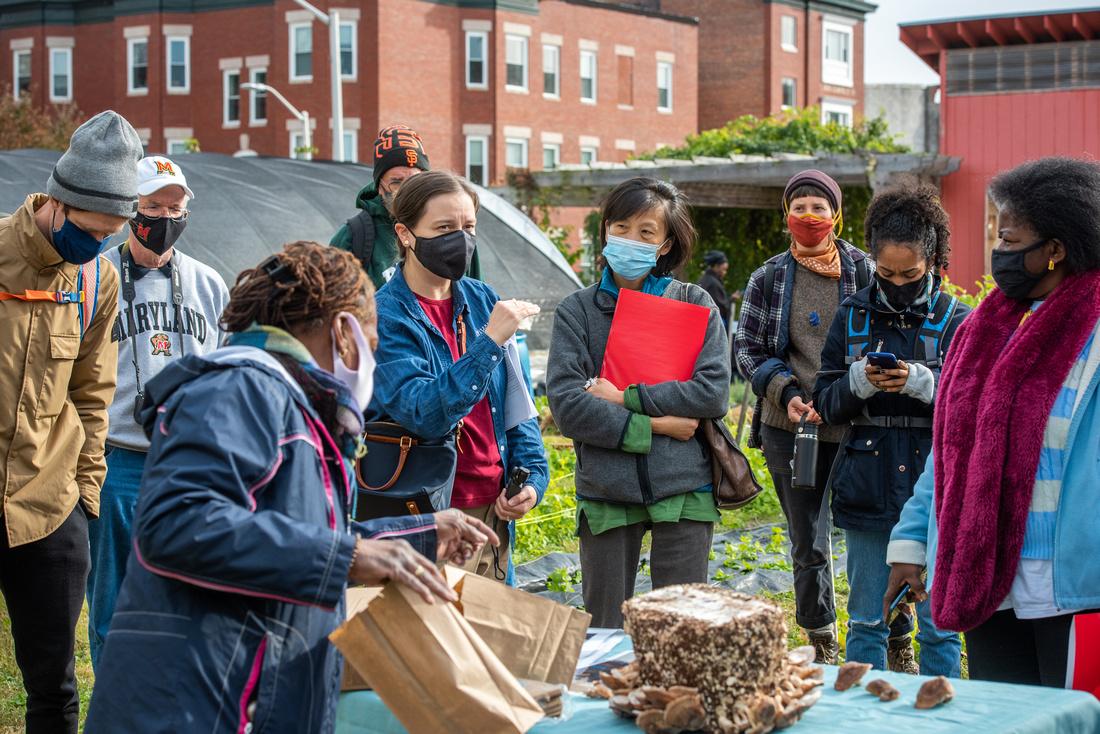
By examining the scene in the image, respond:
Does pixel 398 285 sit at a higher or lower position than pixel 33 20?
lower

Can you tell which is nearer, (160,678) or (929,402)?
Result: (160,678)

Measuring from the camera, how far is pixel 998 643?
3420mm

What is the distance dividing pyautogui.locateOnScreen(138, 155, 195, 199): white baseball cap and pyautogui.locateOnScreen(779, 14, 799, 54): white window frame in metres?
47.4

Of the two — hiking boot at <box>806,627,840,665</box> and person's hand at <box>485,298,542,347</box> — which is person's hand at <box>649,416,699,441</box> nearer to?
person's hand at <box>485,298,542,347</box>

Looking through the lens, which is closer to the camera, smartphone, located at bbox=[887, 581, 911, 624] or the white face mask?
the white face mask

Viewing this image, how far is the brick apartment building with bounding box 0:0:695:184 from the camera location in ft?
131

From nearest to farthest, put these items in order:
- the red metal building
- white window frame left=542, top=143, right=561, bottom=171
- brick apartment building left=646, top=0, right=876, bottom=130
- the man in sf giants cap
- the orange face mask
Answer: the man in sf giants cap, the orange face mask, the red metal building, white window frame left=542, top=143, right=561, bottom=171, brick apartment building left=646, top=0, right=876, bottom=130

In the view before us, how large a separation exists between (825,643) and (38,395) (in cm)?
330

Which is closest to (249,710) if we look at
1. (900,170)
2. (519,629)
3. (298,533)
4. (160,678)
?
(160,678)

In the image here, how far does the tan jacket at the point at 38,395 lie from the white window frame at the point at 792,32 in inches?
1895

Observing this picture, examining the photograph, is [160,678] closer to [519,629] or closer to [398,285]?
[519,629]

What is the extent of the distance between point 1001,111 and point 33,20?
119ft

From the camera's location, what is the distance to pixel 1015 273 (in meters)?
3.38

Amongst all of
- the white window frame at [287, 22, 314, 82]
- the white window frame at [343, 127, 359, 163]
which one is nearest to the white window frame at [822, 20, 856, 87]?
the white window frame at [343, 127, 359, 163]
